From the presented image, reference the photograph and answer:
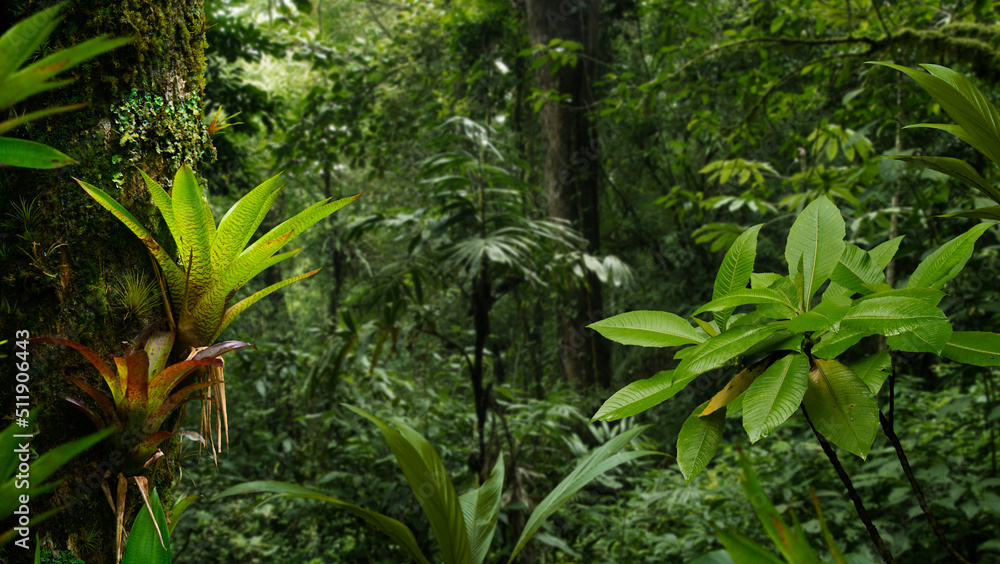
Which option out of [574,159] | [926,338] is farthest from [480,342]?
[574,159]

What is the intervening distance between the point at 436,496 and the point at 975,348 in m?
0.92

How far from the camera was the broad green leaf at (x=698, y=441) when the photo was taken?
Result: 56 centimetres

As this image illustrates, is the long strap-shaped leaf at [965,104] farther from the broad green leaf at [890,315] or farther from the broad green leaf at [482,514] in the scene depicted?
the broad green leaf at [482,514]

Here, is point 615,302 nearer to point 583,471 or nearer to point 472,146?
point 472,146

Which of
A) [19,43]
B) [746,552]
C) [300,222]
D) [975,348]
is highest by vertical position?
[19,43]

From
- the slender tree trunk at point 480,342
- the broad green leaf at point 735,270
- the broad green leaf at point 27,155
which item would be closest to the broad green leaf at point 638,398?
the broad green leaf at point 735,270

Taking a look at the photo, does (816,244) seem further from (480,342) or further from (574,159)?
(574,159)

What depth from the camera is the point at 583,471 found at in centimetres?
114

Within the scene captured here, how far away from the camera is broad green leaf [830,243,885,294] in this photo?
61cm

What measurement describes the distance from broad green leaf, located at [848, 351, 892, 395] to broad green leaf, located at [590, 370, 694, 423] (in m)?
0.18

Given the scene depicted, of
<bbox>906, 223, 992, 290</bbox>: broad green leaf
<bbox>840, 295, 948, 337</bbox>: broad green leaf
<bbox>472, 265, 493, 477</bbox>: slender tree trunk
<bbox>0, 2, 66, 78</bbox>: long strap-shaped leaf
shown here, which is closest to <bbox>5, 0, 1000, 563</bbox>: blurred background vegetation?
<bbox>472, 265, 493, 477</bbox>: slender tree trunk

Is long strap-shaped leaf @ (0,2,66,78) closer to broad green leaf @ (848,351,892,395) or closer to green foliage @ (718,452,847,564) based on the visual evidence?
green foliage @ (718,452,847,564)

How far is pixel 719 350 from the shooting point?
21.0 inches

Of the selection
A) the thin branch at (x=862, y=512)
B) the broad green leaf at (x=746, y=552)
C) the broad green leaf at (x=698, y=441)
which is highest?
the broad green leaf at (x=698, y=441)
